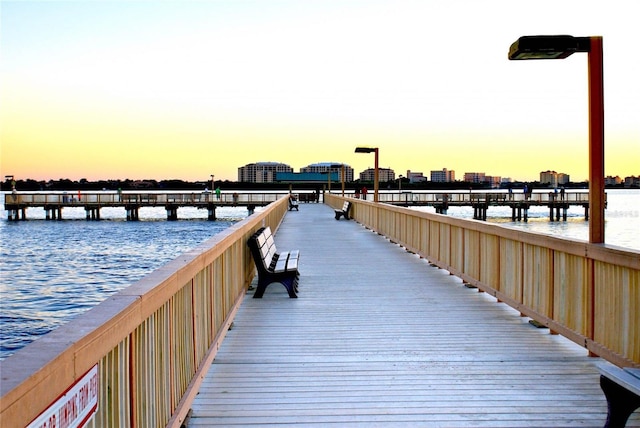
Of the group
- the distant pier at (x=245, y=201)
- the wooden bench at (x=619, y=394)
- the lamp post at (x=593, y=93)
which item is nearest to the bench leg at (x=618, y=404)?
the wooden bench at (x=619, y=394)

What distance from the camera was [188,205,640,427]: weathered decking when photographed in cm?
396

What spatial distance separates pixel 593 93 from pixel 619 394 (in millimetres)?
2899

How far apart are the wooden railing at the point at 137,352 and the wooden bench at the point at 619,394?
8.40ft

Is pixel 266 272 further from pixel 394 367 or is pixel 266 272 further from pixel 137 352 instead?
pixel 137 352

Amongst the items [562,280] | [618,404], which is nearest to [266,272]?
[562,280]

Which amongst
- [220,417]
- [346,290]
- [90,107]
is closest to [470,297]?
[346,290]

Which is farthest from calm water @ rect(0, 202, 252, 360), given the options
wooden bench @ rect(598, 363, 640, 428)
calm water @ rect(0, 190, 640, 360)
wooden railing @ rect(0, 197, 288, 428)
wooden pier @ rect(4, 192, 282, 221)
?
wooden bench @ rect(598, 363, 640, 428)

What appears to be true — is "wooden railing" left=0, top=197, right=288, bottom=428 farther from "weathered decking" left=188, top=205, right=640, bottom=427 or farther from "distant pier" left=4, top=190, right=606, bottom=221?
"distant pier" left=4, top=190, right=606, bottom=221

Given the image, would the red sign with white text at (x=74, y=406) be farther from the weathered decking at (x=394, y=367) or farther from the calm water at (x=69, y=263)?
the calm water at (x=69, y=263)

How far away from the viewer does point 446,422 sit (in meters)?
3.82

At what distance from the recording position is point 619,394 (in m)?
3.41

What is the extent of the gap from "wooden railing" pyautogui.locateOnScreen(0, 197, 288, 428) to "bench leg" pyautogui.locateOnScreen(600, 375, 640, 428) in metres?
2.56

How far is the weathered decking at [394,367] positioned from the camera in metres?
3.96

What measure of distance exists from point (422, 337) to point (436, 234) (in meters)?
4.96
